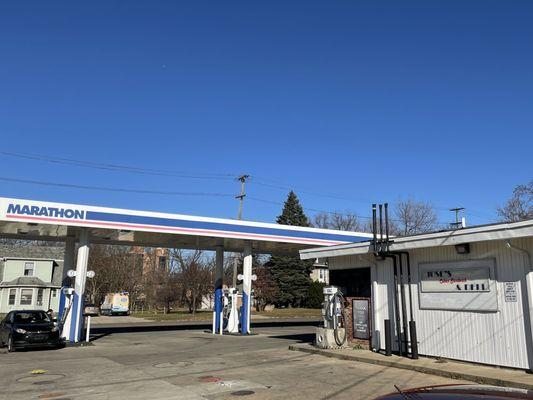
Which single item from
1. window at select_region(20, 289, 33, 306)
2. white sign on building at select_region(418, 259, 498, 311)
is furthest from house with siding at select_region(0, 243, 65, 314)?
white sign on building at select_region(418, 259, 498, 311)

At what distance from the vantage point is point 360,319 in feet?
54.3

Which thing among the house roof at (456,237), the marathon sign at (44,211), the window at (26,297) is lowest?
the window at (26,297)

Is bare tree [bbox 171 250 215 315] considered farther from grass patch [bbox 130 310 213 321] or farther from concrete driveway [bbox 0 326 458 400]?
concrete driveway [bbox 0 326 458 400]

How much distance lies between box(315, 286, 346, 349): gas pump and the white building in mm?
1199

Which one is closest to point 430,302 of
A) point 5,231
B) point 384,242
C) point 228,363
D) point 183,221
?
point 384,242

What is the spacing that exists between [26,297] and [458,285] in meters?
45.9

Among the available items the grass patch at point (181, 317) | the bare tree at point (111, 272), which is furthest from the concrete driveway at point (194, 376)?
the bare tree at point (111, 272)

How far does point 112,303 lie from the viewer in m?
55.7

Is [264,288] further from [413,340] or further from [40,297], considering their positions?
[413,340]

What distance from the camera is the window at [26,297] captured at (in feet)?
159

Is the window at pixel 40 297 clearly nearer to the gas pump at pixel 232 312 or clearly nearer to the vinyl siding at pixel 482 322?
the gas pump at pixel 232 312

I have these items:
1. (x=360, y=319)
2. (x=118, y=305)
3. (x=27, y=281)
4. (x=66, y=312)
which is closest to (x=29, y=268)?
(x=27, y=281)

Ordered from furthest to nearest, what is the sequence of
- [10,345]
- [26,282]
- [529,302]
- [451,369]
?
[26,282] → [10,345] → [451,369] → [529,302]

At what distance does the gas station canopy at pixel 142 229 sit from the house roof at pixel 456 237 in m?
8.83
